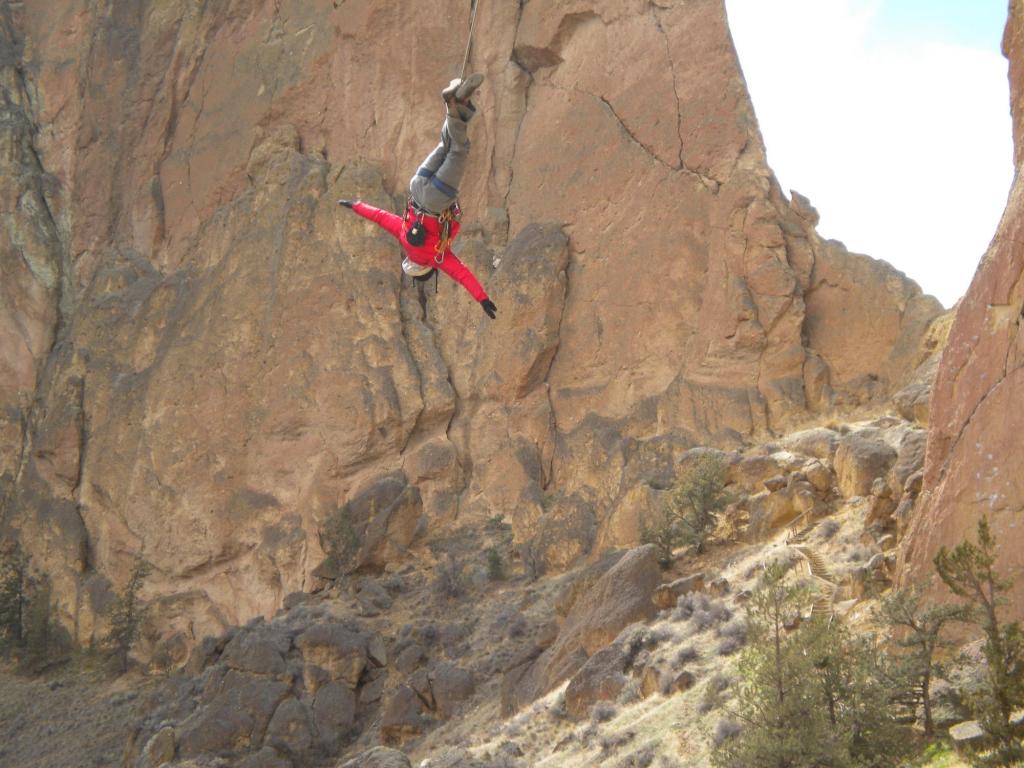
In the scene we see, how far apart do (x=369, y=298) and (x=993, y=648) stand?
2094cm

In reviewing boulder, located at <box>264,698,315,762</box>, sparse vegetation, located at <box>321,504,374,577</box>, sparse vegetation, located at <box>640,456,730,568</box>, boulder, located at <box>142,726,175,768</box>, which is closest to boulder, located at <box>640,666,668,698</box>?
sparse vegetation, located at <box>640,456,730,568</box>

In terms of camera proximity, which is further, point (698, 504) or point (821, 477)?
point (698, 504)

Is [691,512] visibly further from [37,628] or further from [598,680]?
[37,628]

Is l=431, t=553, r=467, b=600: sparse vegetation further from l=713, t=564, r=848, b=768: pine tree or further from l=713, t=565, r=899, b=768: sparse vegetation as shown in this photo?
l=713, t=565, r=899, b=768: sparse vegetation

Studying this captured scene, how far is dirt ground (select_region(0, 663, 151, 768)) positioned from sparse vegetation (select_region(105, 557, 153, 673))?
2.08 feet

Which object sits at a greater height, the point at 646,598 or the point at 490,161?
the point at 490,161

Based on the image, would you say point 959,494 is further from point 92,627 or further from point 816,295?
point 92,627

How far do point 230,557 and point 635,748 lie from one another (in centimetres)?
1751

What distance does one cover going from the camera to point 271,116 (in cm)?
3331

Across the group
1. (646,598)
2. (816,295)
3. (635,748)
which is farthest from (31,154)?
(635,748)

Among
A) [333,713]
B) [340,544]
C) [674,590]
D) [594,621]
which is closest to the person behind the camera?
[674,590]

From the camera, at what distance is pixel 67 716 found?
89.6ft

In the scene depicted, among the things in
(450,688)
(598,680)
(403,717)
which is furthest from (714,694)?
(403,717)

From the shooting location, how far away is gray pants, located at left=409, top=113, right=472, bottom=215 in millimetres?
12602
